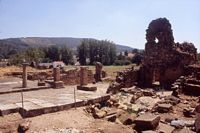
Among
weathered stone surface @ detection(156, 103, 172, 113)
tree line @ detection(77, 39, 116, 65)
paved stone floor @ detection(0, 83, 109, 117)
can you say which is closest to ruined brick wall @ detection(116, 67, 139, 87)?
paved stone floor @ detection(0, 83, 109, 117)

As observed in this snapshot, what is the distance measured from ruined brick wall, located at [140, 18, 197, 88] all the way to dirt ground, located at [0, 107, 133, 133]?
15.2 metres

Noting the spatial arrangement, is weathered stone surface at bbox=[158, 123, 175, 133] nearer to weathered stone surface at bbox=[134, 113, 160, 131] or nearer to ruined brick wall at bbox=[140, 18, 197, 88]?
weathered stone surface at bbox=[134, 113, 160, 131]

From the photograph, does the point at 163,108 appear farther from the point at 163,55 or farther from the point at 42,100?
the point at 163,55

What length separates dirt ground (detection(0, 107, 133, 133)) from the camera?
10102 millimetres

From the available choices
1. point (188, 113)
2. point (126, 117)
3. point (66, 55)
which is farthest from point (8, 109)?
point (66, 55)

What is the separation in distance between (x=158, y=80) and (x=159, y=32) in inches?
196

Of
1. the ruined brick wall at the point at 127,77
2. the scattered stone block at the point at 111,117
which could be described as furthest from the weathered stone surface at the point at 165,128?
the ruined brick wall at the point at 127,77

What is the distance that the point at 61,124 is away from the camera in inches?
411

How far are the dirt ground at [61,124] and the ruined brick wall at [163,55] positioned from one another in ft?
49.7

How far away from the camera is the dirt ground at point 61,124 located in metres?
10.1

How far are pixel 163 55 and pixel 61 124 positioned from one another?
1728 cm

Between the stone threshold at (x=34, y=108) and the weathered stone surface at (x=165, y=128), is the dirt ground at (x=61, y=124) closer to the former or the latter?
the stone threshold at (x=34, y=108)

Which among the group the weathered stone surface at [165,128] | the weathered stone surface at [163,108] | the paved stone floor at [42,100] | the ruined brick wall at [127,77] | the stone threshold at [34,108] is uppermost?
the ruined brick wall at [127,77]

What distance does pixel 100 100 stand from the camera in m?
14.2
